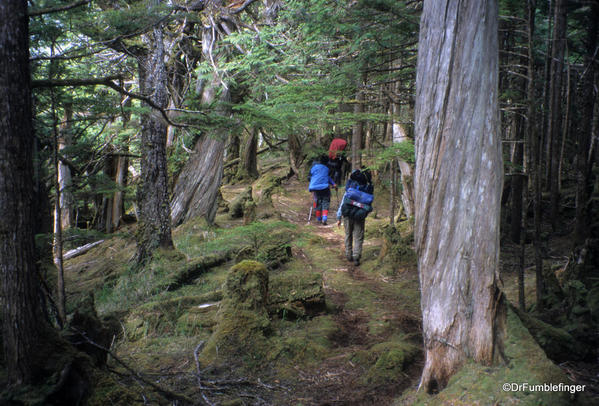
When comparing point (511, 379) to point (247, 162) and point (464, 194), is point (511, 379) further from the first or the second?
point (247, 162)

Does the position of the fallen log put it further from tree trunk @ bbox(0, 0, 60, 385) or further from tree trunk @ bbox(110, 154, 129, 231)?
tree trunk @ bbox(0, 0, 60, 385)

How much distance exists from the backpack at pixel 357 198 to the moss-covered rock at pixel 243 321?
3980mm

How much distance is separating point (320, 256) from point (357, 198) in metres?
2.10

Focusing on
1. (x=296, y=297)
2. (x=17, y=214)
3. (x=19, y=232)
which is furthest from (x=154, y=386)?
(x=296, y=297)

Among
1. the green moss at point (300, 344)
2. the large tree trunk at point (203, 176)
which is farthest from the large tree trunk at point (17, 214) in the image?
the large tree trunk at point (203, 176)

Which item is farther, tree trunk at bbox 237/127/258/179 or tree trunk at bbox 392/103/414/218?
tree trunk at bbox 237/127/258/179

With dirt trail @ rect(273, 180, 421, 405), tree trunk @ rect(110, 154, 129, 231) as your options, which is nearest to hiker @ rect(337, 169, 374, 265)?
dirt trail @ rect(273, 180, 421, 405)

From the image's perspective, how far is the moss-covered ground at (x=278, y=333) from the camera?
11.4 ft

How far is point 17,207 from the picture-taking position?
9.58ft

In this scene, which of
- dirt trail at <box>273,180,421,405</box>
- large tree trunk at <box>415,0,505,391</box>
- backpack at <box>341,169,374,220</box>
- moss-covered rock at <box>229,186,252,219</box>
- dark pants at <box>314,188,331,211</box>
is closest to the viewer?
large tree trunk at <box>415,0,505,391</box>

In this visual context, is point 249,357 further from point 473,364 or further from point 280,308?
point 473,364

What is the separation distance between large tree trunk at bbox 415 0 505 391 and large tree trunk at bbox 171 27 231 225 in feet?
31.0

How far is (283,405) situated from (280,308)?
7.41ft

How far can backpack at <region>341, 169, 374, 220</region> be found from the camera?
30.6 ft
